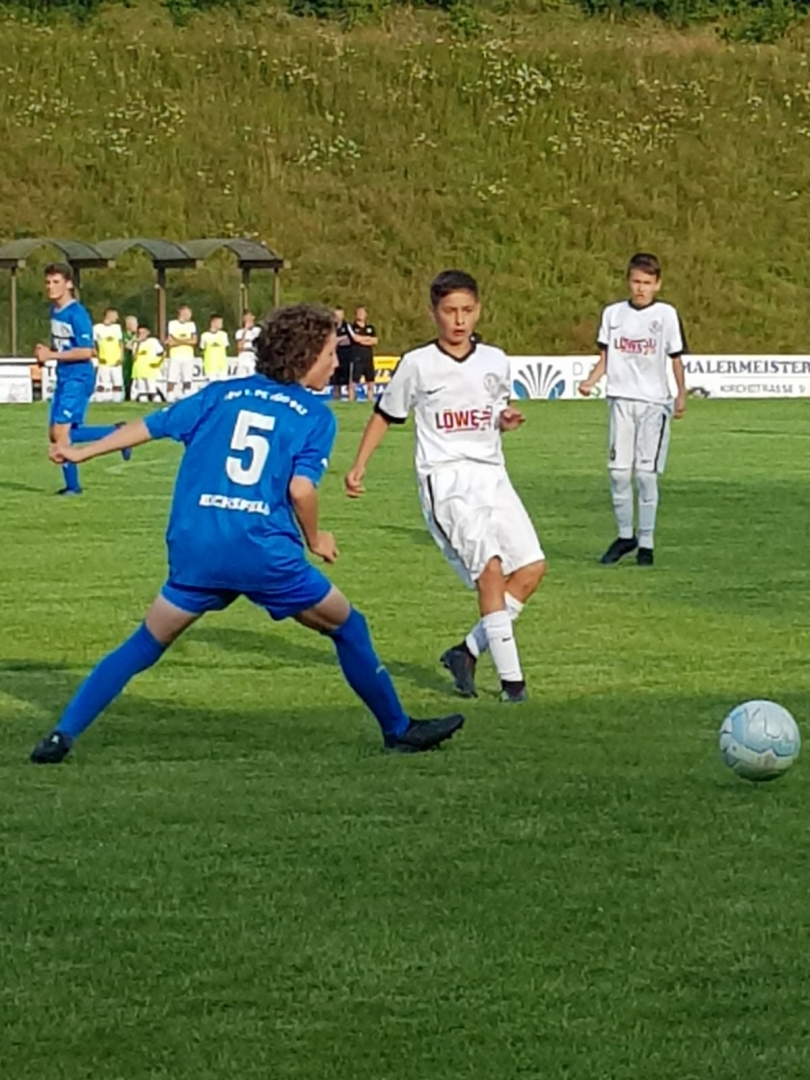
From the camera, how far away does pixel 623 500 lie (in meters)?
14.6

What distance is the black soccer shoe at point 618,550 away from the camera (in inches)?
565

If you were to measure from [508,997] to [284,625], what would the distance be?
660 cm

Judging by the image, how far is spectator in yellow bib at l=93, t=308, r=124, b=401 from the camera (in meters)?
38.4

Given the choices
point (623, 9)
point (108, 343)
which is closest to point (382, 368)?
point (108, 343)

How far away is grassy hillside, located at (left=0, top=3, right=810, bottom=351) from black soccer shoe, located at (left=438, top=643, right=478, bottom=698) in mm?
38546

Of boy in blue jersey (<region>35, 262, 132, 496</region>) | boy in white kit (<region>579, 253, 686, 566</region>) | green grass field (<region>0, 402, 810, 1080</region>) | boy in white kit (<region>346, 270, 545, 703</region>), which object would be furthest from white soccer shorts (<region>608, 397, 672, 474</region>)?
boy in blue jersey (<region>35, 262, 132, 496</region>)

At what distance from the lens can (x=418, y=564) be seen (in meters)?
14.3

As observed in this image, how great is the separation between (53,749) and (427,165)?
47373 mm

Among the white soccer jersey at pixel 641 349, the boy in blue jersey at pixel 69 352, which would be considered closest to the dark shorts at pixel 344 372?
the boy in blue jersey at pixel 69 352

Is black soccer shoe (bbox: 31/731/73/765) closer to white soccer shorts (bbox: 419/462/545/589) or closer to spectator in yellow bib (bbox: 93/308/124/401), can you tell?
white soccer shorts (bbox: 419/462/545/589)

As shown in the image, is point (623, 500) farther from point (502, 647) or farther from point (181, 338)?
point (181, 338)

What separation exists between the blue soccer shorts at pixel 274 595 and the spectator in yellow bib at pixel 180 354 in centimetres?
3185

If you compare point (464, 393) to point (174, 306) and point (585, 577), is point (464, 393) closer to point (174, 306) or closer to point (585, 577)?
point (585, 577)

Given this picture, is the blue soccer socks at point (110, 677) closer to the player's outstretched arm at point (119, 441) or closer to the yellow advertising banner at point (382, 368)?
the player's outstretched arm at point (119, 441)
